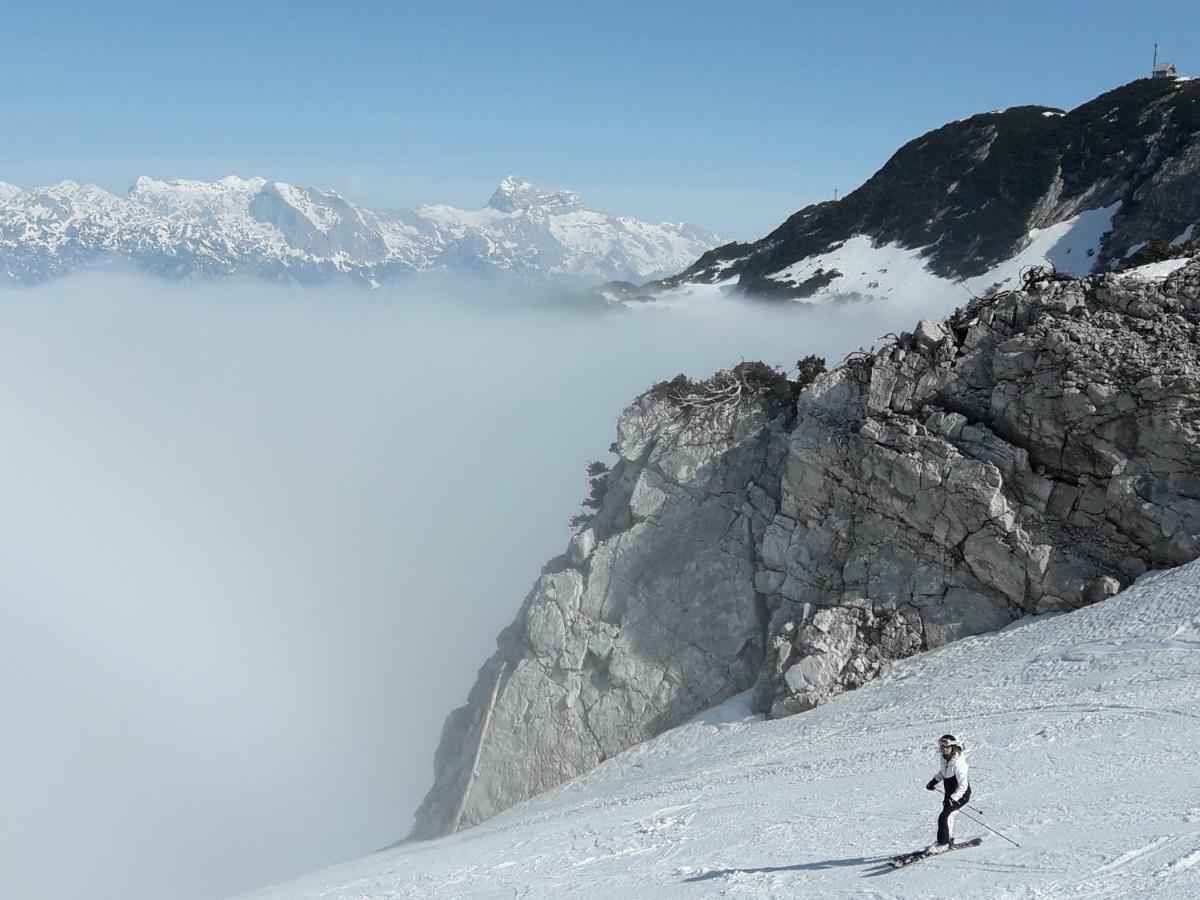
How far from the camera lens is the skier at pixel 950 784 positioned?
12945 mm

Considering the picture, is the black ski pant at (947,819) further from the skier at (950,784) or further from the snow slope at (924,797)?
the snow slope at (924,797)

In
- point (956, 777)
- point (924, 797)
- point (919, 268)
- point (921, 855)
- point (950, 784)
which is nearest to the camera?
point (956, 777)

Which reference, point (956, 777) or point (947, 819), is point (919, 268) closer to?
point (947, 819)

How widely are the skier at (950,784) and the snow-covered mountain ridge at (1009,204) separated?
5804cm

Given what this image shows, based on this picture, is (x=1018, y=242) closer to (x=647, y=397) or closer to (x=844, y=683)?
(x=647, y=397)

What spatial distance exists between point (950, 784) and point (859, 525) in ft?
62.1

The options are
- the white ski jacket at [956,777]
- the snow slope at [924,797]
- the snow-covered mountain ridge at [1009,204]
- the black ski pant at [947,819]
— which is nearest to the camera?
the snow slope at [924,797]

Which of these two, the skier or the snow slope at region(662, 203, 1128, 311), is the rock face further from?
the snow slope at region(662, 203, 1128, 311)

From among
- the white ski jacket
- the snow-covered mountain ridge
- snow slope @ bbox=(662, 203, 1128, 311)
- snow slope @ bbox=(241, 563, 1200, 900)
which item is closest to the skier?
the white ski jacket

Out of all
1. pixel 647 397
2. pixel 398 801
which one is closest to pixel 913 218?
pixel 647 397

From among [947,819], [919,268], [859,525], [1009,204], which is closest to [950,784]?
[947,819]

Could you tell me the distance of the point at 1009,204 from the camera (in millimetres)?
78875

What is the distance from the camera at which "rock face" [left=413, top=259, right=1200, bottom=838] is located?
27312 mm

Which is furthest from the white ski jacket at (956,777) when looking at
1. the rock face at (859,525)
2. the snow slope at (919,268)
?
the snow slope at (919,268)
